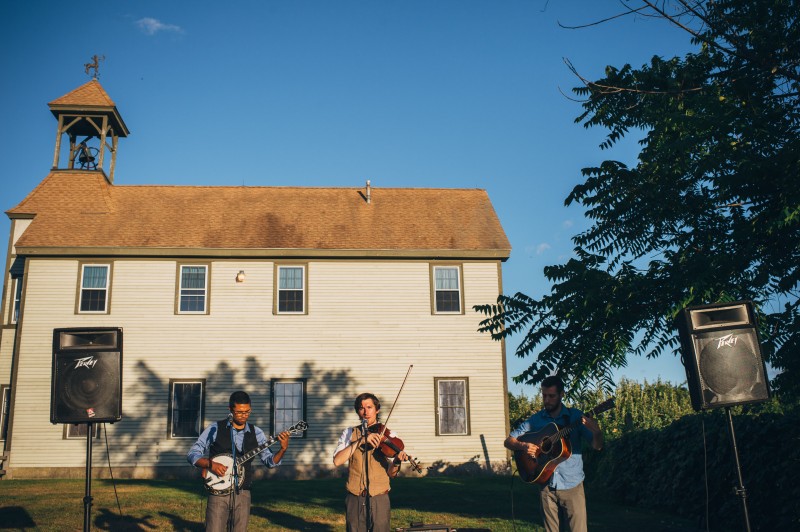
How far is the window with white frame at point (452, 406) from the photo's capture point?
20.2 metres

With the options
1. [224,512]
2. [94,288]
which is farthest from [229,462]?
[94,288]

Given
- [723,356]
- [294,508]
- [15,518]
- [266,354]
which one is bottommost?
[294,508]

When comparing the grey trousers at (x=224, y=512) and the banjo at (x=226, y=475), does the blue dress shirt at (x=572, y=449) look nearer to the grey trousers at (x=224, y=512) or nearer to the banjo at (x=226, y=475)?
the banjo at (x=226, y=475)

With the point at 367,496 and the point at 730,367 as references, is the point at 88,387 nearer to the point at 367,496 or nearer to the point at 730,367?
the point at 367,496

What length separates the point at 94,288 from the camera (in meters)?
20.2

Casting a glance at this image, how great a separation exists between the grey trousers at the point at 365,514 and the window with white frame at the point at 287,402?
515 inches

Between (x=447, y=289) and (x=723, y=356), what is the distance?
14.1 metres

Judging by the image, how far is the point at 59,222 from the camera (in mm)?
21016

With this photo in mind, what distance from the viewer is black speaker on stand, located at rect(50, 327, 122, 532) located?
8.21 meters

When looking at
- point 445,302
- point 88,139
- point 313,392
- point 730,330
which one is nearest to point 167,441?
point 313,392

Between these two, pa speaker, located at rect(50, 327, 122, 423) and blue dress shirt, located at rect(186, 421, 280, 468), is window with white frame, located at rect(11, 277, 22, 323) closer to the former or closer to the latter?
pa speaker, located at rect(50, 327, 122, 423)

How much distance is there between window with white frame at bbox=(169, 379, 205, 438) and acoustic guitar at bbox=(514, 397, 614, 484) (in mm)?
14354

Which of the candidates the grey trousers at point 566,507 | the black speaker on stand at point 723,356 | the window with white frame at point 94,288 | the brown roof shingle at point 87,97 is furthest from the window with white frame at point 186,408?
the black speaker on stand at point 723,356

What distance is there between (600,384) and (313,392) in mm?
11765
